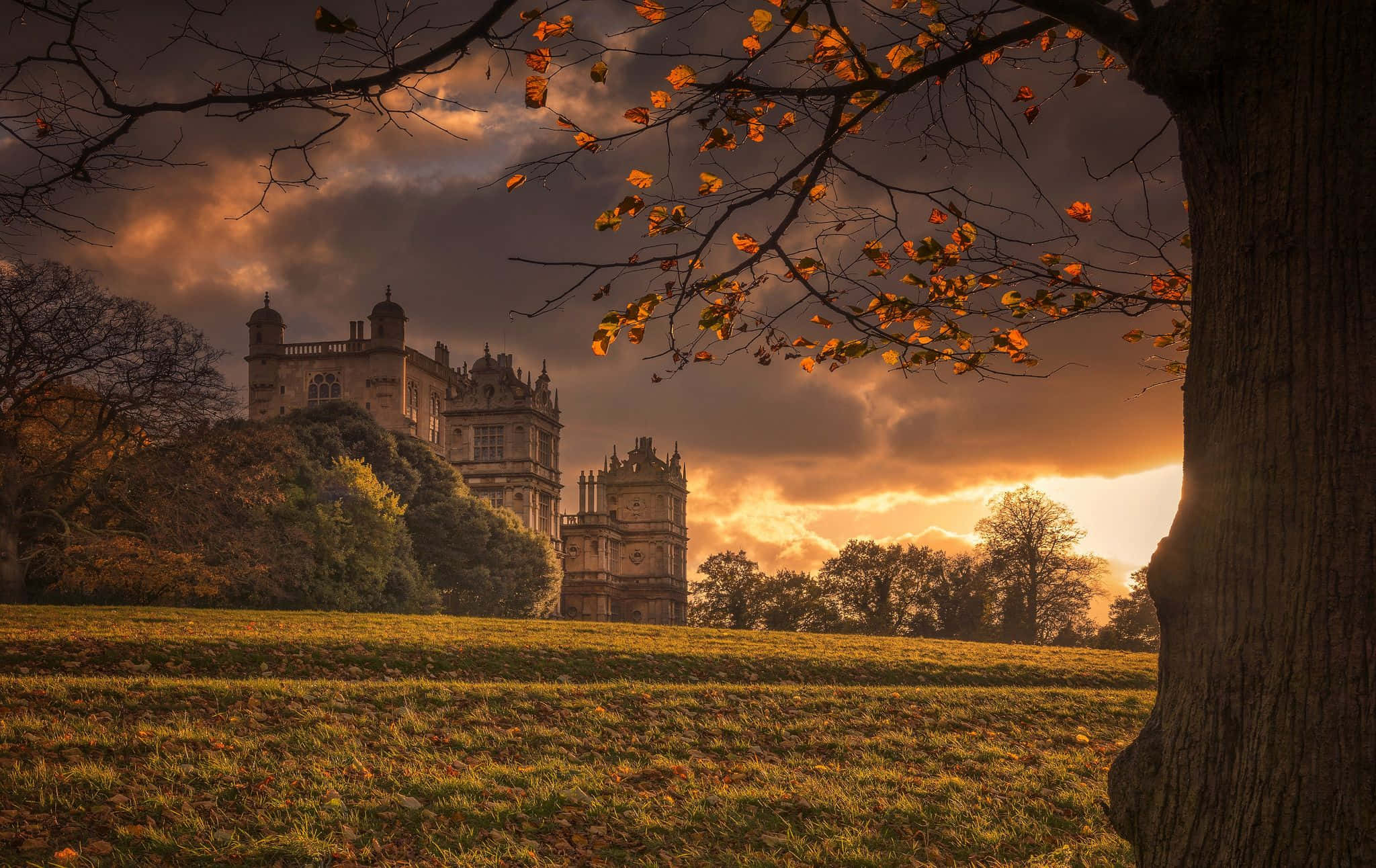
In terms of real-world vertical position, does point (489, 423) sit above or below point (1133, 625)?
above

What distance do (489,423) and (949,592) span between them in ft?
119

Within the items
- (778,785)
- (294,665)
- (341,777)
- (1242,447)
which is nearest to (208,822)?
(341,777)

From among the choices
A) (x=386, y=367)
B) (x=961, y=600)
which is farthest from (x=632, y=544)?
(x=961, y=600)

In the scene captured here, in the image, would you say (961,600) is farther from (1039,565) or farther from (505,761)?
Result: (505,761)

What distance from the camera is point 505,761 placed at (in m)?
9.72

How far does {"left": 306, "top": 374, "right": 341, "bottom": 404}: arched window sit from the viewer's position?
7306cm

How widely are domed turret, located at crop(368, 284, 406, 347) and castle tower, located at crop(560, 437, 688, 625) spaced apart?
23.5m

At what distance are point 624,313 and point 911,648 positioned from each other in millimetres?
21830

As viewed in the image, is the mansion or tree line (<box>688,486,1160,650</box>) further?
the mansion

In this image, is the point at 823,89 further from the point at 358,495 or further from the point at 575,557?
the point at 575,557

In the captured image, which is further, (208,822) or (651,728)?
(651,728)

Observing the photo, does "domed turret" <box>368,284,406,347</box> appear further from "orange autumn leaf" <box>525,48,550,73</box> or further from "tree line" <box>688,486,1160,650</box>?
"orange autumn leaf" <box>525,48,550,73</box>

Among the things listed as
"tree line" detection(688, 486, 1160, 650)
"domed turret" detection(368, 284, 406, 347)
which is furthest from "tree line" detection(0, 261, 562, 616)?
"domed turret" detection(368, 284, 406, 347)

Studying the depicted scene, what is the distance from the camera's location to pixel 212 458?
30.9 m
